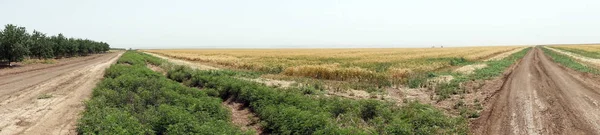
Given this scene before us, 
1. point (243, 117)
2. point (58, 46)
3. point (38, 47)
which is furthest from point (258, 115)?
point (58, 46)

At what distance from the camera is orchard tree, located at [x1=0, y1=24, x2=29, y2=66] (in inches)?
1449

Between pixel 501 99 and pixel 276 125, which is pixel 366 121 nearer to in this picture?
pixel 276 125

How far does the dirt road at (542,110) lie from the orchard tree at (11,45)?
4485 cm

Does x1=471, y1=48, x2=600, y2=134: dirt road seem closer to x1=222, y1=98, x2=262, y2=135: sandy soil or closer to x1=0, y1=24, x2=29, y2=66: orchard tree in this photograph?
x1=222, y1=98, x2=262, y2=135: sandy soil

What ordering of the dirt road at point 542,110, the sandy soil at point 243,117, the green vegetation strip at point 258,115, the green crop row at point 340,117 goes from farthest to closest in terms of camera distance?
the sandy soil at point 243,117 < the dirt road at point 542,110 < the green crop row at point 340,117 < the green vegetation strip at point 258,115

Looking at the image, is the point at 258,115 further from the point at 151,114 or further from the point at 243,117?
the point at 151,114

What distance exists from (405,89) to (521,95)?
5323 mm

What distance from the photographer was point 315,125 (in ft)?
29.3

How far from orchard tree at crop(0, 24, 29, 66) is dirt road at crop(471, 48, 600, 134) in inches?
1766

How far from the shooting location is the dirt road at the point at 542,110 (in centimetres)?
977

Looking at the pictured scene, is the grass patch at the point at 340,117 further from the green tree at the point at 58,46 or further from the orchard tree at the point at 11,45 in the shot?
the green tree at the point at 58,46

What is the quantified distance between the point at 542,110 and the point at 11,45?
154 ft

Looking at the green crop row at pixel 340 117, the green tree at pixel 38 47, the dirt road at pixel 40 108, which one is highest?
the green tree at pixel 38 47

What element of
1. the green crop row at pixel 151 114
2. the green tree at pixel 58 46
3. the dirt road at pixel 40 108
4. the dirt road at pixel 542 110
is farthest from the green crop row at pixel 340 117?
the green tree at pixel 58 46
